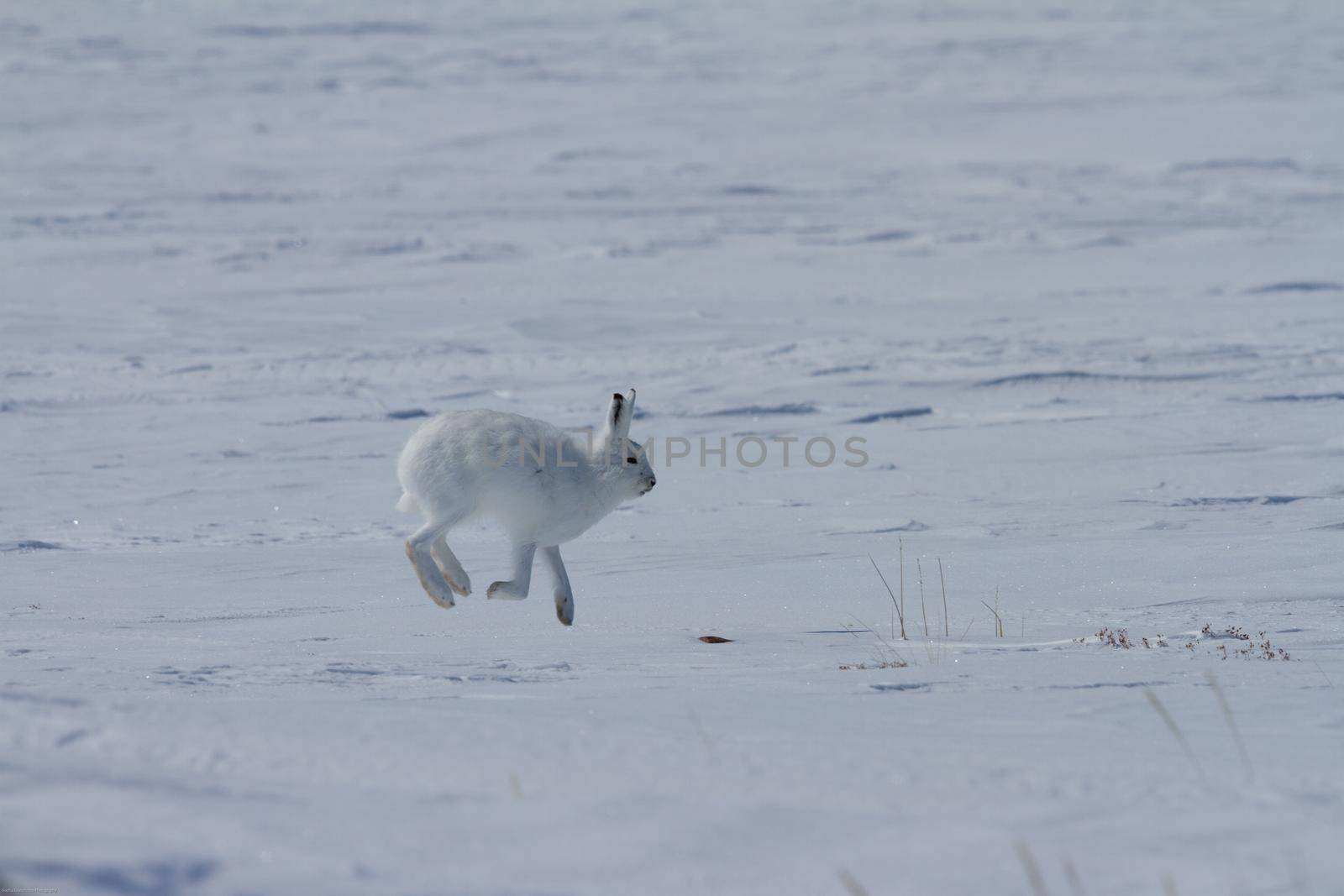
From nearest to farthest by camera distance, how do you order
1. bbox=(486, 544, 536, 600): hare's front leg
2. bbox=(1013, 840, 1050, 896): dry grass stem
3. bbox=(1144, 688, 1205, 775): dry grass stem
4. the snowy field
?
bbox=(1013, 840, 1050, 896): dry grass stem
the snowy field
bbox=(1144, 688, 1205, 775): dry grass stem
bbox=(486, 544, 536, 600): hare's front leg

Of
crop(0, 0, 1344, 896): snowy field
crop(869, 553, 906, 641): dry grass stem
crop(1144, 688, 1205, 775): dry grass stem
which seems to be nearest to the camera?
crop(0, 0, 1344, 896): snowy field

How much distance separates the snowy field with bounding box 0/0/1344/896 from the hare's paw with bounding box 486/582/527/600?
12 centimetres

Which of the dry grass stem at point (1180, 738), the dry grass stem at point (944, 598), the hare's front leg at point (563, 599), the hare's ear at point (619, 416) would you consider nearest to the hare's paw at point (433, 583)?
the hare's front leg at point (563, 599)

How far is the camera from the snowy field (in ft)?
8.70

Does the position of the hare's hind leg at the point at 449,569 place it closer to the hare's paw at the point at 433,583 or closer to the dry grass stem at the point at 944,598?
the hare's paw at the point at 433,583

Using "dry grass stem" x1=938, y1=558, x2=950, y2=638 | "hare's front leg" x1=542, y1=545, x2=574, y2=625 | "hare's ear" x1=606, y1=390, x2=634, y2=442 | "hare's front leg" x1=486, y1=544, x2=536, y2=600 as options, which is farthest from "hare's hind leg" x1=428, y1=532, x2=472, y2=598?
"dry grass stem" x1=938, y1=558, x2=950, y2=638

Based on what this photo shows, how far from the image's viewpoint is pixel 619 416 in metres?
5.34

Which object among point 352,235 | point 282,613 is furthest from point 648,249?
point 282,613

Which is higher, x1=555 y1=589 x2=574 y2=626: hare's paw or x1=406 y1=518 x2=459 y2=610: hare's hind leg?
x1=406 y1=518 x2=459 y2=610: hare's hind leg

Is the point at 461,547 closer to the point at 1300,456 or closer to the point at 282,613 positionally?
the point at 282,613

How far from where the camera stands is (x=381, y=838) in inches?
99.3

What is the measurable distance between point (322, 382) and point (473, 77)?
1526 centimetres

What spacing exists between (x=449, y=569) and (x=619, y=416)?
2.82 feet

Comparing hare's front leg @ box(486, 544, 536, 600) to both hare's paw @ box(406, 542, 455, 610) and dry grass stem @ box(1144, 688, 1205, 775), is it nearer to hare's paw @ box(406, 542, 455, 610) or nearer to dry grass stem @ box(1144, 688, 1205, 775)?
hare's paw @ box(406, 542, 455, 610)
